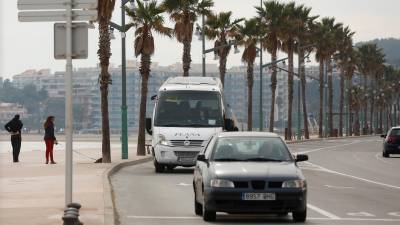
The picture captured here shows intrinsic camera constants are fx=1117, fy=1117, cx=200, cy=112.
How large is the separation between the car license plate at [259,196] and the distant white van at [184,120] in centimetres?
1680

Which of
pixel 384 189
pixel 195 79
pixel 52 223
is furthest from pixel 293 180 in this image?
pixel 195 79

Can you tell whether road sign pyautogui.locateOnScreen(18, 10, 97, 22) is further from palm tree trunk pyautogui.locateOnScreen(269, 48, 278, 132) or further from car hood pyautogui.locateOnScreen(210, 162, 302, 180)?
palm tree trunk pyautogui.locateOnScreen(269, 48, 278, 132)

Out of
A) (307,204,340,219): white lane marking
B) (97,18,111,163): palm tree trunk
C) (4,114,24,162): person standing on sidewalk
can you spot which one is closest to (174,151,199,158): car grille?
(97,18,111,163): palm tree trunk

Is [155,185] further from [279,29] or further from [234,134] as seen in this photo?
[279,29]

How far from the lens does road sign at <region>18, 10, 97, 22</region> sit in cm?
1446

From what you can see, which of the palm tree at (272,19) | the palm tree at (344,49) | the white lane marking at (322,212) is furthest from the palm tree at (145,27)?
the palm tree at (344,49)

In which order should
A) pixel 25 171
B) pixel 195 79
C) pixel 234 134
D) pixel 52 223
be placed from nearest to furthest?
1. pixel 52 223
2. pixel 234 134
3. pixel 25 171
4. pixel 195 79

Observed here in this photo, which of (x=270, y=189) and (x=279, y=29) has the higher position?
(x=279, y=29)

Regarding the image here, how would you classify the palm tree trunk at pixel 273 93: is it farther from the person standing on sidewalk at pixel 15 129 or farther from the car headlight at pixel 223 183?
the car headlight at pixel 223 183

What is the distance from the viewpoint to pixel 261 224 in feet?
54.5

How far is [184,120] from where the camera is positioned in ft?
112

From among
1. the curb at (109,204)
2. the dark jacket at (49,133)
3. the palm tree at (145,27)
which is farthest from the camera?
the palm tree at (145,27)

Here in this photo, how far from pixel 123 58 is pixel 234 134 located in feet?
87.3

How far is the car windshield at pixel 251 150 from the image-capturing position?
1747 centimetres
